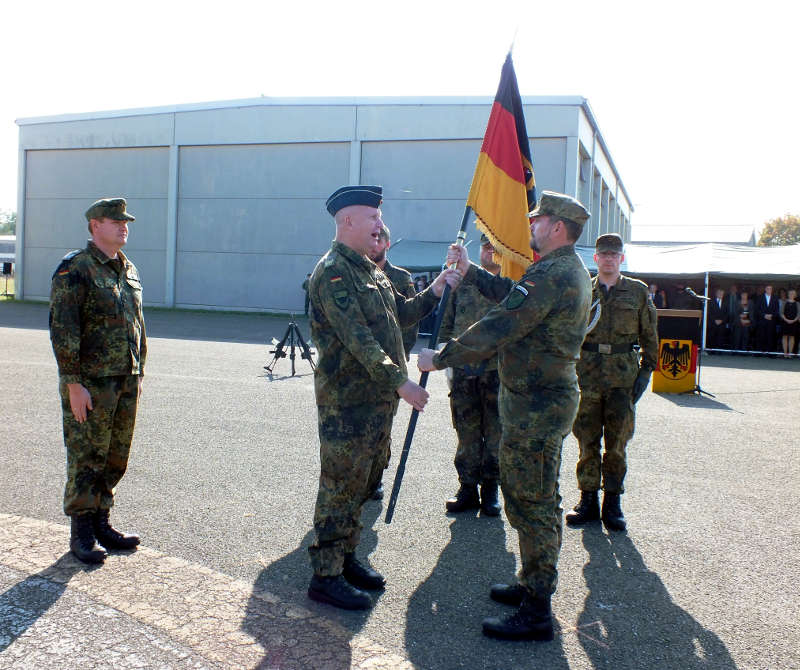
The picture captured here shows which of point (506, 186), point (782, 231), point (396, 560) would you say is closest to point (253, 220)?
point (506, 186)

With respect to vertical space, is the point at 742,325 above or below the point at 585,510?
above

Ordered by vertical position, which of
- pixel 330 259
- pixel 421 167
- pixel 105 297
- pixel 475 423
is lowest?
pixel 475 423

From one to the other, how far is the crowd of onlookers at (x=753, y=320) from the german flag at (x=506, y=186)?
1424 centimetres

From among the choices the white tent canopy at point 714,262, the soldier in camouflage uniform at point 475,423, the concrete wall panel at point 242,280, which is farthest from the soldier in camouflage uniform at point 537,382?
the concrete wall panel at point 242,280

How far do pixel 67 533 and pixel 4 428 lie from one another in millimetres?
3401

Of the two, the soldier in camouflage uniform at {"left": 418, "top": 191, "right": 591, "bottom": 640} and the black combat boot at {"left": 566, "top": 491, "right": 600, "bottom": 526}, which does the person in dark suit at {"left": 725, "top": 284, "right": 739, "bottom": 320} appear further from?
the soldier in camouflage uniform at {"left": 418, "top": 191, "right": 591, "bottom": 640}

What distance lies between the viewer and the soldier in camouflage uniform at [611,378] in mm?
5141

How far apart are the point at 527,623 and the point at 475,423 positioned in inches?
87.0

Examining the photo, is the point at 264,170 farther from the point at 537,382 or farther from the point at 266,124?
the point at 537,382

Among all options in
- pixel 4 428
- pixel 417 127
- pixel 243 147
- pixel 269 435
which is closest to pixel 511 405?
pixel 269 435

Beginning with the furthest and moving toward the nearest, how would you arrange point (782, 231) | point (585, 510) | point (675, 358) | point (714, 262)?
1. point (782, 231)
2. point (714, 262)
3. point (675, 358)
4. point (585, 510)

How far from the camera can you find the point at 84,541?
4047 millimetres

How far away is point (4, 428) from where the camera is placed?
716 centimetres

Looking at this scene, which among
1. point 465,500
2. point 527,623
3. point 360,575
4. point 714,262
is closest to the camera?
point 527,623
